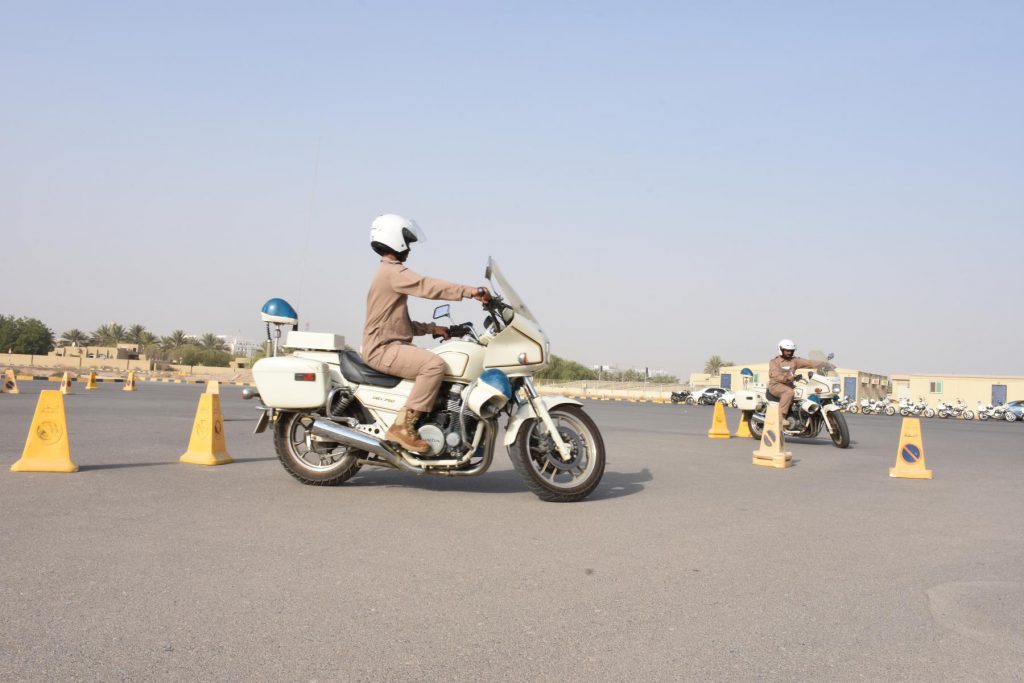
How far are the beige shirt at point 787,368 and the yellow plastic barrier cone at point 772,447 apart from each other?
13.5 ft

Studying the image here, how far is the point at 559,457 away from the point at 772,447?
4.88 metres

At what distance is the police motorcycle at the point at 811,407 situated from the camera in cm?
1443

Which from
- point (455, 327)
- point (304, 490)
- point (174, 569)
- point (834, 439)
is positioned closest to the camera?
point (174, 569)

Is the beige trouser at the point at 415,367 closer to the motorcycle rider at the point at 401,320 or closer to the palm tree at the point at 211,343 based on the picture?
the motorcycle rider at the point at 401,320

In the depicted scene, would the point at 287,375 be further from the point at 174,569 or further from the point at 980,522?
the point at 980,522

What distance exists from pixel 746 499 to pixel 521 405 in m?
2.23

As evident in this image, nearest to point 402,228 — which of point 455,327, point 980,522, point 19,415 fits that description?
point 455,327

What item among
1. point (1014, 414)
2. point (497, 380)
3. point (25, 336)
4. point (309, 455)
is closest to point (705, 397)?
point (1014, 414)

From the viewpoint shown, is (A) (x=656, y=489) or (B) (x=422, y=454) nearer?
(B) (x=422, y=454)

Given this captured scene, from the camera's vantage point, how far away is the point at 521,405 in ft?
22.6

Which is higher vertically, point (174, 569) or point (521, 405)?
point (521, 405)

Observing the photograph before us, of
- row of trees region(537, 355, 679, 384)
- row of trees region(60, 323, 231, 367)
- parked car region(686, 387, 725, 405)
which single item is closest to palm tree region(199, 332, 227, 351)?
row of trees region(60, 323, 231, 367)

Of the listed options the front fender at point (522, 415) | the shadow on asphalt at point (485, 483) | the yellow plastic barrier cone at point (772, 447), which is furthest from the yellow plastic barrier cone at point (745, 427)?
the front fender at point (522, 415)

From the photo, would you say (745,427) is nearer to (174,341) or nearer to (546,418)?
(546,418)
